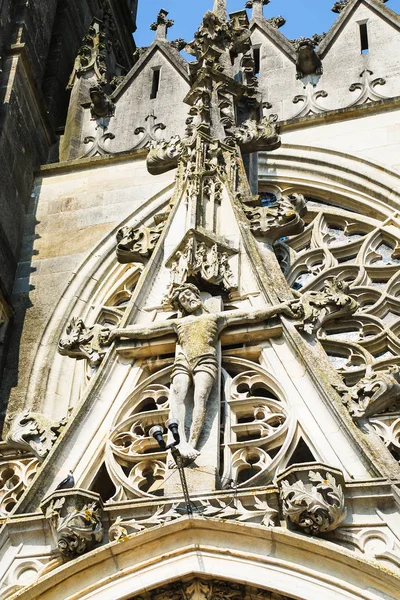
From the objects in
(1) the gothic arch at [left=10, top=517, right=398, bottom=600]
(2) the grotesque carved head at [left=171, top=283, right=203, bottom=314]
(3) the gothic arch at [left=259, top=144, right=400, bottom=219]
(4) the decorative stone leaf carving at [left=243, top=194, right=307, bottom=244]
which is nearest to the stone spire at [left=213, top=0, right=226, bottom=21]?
(3) the gothic arch at [left=259, top=144, right=400, bottom=219]

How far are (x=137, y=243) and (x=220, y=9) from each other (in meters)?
4.37

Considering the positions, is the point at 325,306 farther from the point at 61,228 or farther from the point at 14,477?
the point at 61,228

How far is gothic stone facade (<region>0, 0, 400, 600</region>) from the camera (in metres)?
6.19

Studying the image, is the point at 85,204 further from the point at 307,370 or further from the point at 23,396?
the point at 307,370

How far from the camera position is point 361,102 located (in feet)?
38.8

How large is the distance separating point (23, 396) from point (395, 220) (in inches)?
155

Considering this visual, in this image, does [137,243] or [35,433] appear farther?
[137,243]

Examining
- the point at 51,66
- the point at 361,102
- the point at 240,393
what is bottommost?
the point at 240,393

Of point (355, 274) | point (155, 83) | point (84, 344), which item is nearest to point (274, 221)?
point (355, 274)

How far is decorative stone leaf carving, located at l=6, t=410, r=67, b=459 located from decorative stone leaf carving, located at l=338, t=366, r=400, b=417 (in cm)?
192

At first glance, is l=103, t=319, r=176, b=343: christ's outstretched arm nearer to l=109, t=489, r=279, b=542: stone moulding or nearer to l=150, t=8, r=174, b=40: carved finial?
l=109, t=489, r=279, b=542: stone moulding

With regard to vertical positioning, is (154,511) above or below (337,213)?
below

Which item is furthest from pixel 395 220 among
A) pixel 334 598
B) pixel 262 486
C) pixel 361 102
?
pixel 334 598

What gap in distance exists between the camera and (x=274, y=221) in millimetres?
9078
